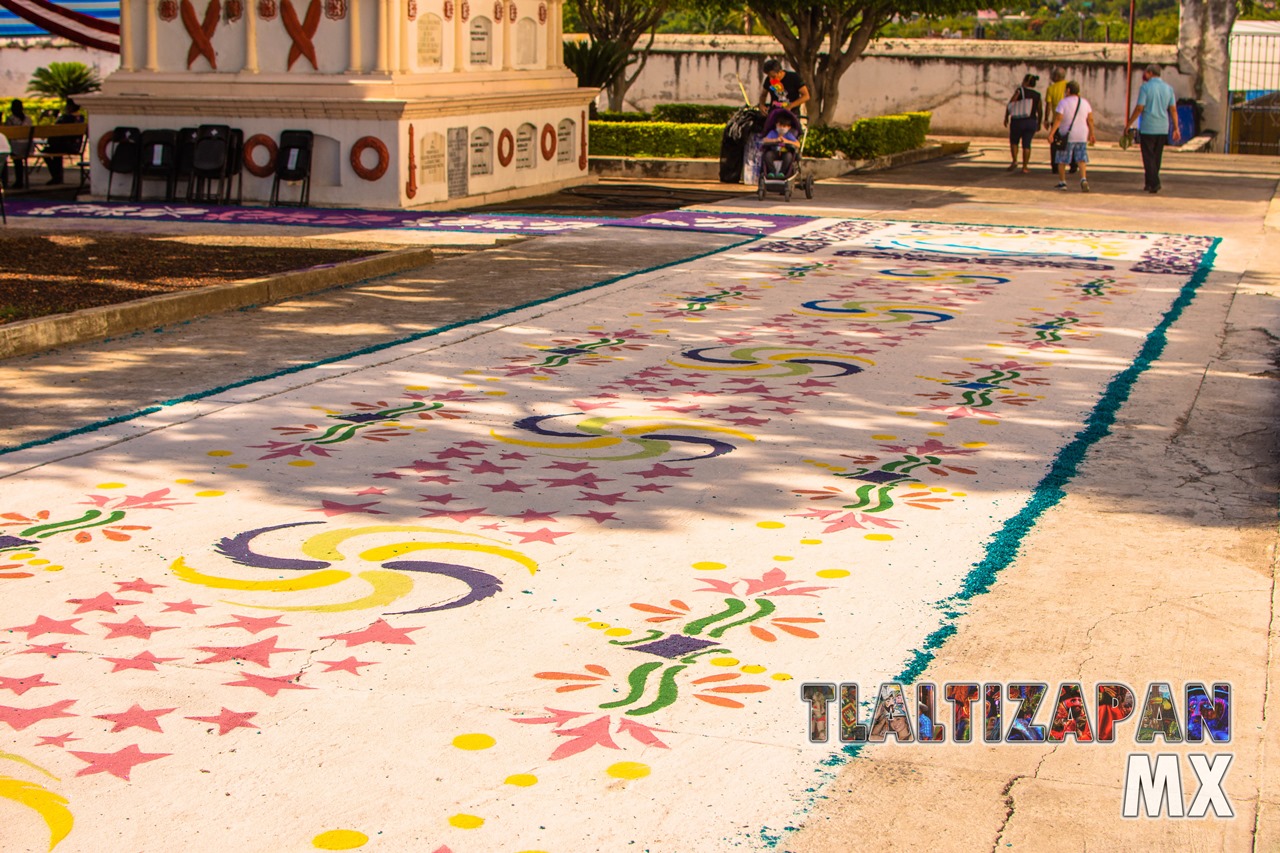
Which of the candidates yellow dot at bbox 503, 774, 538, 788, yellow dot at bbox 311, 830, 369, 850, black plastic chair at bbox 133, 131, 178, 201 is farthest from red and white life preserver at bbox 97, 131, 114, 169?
yellow dot at bbox 311, 830, 369, 850

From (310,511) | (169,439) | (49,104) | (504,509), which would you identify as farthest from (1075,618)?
(49,104)

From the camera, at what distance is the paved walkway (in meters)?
3.59

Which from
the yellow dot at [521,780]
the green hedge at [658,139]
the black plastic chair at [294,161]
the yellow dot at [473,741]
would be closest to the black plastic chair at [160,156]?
the black plastic chair at [294,161]

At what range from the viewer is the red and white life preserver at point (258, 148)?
746 inches

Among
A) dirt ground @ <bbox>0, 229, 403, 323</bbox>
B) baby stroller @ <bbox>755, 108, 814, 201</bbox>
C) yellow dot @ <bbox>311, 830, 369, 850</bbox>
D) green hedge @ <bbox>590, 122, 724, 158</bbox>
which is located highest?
green hedge @ <bbox>590, 122, 724, 158</bbox>

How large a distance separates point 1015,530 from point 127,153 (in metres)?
16.2

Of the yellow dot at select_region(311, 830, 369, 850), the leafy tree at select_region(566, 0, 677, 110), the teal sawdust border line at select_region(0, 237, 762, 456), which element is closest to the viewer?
the yellow dot at select_region(311, 830, 369, 850)

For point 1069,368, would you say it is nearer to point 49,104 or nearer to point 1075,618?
point 1075,618

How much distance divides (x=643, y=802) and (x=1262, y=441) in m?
4.93

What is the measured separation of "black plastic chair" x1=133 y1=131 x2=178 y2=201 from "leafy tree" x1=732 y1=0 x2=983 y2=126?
11.8 metres

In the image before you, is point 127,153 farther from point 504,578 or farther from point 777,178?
point 504,578

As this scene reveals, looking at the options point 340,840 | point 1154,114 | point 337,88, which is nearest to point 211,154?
point 337,88

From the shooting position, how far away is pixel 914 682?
436 cm

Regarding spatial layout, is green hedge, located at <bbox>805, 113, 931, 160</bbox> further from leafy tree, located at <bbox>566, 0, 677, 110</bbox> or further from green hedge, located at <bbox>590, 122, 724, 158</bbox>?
leafy tree, located at <bbox>566, 0, 677, 110</bbox>
